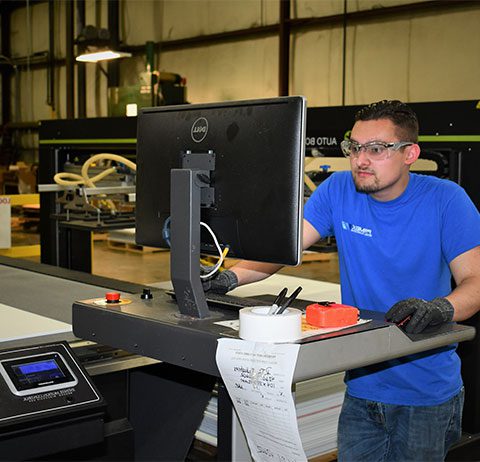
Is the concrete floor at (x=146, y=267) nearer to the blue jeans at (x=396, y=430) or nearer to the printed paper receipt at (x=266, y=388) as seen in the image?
→ the blue jeans at (x=396, y=430)

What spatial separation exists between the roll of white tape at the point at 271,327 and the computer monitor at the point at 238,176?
202mm

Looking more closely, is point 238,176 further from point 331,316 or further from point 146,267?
point 146,267

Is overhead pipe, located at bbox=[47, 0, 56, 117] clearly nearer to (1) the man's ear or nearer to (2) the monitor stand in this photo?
(1) the man's ear

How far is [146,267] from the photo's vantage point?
7.98 metres

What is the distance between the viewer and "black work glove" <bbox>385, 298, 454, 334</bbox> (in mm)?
1487

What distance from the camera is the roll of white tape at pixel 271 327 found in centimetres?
134

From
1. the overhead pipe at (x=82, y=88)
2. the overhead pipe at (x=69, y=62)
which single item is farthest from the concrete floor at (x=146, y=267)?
the overhead pipe at (x=69, y=62)

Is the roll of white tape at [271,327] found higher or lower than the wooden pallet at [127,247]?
higher

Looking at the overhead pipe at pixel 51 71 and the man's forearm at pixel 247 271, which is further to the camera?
the overhead pipe at pixel 51 71

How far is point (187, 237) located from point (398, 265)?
674 millimetres

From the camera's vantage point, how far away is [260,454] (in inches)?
57.8

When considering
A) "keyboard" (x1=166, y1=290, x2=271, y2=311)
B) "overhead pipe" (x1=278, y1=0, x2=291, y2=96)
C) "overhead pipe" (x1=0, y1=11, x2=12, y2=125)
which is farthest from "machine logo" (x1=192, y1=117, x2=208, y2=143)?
"overhead pipe" (x1=0, y1=11, x2=12, y2=125)

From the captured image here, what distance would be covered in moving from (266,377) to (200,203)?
45 centimetres

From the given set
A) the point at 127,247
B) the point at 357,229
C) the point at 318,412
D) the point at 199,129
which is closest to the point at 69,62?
the point at 127,247
